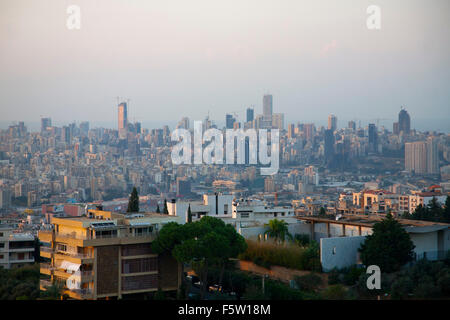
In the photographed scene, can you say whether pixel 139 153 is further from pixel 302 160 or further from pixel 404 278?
pixel 404 278

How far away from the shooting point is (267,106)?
145 ft

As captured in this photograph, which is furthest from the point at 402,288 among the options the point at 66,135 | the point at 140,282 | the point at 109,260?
the point at 66,135

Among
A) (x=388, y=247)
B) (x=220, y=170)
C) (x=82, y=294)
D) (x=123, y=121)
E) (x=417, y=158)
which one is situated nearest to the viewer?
(x=82, y=294)

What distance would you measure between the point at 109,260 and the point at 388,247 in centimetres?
380

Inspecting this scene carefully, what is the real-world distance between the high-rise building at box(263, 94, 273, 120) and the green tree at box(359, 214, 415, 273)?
32660mm

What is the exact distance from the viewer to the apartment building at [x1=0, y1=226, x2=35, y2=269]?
13.4m

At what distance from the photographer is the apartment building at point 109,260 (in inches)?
356

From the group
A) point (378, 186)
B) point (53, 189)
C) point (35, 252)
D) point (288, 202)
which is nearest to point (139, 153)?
point (53, 189)

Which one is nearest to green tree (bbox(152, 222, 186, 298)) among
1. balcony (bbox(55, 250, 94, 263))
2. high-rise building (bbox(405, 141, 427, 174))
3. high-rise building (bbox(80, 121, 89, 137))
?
balcony (bbox(55, 250, 94, 263))

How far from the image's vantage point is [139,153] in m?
45.6

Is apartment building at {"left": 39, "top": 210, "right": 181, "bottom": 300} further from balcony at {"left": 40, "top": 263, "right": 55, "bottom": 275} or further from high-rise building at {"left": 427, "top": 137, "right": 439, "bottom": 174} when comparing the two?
high-rise building at {"left": 427, "top": 137, "right": 439, "bottom": 174}

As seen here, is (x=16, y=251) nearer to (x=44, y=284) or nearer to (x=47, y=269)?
(x=47, y=269)

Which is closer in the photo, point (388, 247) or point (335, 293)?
point (335, 293)

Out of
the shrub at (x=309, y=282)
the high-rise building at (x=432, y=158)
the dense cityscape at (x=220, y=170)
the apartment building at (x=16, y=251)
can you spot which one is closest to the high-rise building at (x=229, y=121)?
the dense cityscape at (x=220, y=170)
